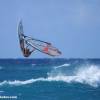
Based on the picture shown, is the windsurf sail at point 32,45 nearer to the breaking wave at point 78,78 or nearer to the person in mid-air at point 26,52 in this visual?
the person in mid-air at point 26,52

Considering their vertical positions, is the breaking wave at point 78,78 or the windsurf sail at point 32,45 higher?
the windsurf sail at point 32,45

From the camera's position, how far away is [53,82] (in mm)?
5539

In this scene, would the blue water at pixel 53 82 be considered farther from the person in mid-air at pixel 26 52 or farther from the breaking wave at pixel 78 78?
the person in mid-air at pixel 26 52

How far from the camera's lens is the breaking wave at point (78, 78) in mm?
5395

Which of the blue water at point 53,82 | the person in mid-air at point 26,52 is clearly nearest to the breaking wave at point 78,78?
the blue water at point 53,82

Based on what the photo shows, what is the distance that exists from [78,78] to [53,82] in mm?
337

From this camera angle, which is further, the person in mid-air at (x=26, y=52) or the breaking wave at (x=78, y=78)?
the breaking wave at (x=78, y=78)

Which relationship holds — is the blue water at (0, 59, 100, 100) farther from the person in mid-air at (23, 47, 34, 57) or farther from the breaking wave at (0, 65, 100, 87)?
the person in mid-air at (23, 47, 34, 57)

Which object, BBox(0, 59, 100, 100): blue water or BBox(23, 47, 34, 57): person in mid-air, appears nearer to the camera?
BBox(23, 47, 34, 57): person in mid-air

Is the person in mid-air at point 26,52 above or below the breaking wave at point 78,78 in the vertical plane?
above

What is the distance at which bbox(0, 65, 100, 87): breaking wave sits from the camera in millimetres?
5395

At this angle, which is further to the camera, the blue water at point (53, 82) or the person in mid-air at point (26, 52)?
the blue water at point (53, 82)

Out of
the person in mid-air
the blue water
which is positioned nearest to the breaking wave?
the blue water

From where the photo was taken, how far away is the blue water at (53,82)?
5.26 meters
